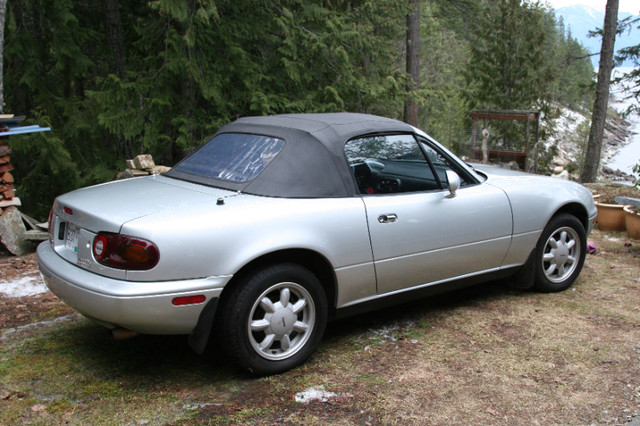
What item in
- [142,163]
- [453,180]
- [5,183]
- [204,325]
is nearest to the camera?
[204,325]

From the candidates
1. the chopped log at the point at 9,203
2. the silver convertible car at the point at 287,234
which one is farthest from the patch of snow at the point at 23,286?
the silver convertible car at the point at 287,234

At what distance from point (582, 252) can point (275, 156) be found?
10.6 ft

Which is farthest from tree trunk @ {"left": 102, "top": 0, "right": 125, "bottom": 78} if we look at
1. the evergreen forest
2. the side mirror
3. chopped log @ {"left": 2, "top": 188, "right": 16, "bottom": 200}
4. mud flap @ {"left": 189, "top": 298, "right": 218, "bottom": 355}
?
mud flap @ {"left": 189, "top": 298, "right": 218, "bottom": 355}

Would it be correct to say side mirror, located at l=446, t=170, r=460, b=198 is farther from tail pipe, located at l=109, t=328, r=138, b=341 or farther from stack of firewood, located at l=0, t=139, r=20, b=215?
stack of firewood, located at l=0, t=139, r=20, b=215

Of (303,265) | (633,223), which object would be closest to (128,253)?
(303,265)

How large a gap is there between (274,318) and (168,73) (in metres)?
7.52

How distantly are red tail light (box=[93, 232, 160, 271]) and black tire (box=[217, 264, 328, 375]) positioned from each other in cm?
53

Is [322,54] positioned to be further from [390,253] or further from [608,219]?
[390,253]

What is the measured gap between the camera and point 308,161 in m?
3.91

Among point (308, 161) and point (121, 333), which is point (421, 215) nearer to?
point (308, 161)

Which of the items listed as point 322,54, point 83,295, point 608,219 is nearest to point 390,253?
point 83,295

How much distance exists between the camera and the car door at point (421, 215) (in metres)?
4.04

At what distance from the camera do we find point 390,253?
4.02 m

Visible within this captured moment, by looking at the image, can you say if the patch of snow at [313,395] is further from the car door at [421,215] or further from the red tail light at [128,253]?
the red tail light at [128,253]
